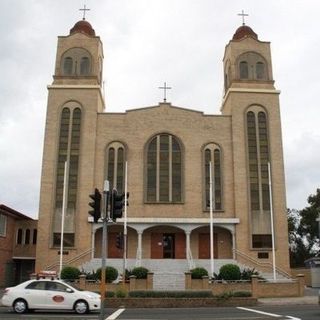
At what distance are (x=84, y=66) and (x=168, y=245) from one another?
59.6 ft

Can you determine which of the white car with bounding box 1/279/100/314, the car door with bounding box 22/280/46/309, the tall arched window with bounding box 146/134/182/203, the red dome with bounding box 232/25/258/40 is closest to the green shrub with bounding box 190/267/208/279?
the tall arched window with bounding box 146/134/182/203

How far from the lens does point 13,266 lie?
45750 millimetres

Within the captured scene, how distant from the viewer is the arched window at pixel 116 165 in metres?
43.4

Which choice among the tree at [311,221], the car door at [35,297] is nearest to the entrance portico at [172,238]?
the car door at [35,297]

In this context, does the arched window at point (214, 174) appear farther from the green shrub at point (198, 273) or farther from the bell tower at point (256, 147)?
the green shrub at point (198, 273)

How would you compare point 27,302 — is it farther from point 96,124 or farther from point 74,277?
point 96,124

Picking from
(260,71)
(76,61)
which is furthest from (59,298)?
(260,71)

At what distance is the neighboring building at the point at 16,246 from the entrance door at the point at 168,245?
1220cm

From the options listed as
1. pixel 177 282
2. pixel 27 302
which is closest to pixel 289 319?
pixel 27 302

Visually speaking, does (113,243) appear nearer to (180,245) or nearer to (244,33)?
(180,245)

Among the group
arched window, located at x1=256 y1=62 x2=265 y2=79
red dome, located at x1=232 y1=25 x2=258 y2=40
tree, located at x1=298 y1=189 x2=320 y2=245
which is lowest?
tree, located at x1=298 y1=189 x2=320 y2=245

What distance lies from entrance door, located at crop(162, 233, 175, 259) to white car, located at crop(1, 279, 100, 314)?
22313 millimetres

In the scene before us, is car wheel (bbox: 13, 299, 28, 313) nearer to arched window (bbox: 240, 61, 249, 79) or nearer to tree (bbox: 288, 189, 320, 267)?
arched window (bbox: 240, 61, 249, 79)

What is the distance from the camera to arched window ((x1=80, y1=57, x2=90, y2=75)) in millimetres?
46906
